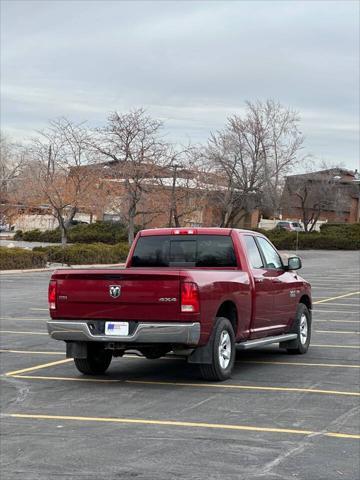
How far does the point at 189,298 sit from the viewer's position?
921 centimetres

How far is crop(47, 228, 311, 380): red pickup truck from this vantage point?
9258 mm

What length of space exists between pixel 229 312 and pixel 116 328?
162 cm

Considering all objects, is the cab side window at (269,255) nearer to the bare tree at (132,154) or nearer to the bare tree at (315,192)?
the bare tree at (132,154)

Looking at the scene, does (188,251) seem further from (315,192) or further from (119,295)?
(315,192)

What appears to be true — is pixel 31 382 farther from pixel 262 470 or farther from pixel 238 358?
pixel 262 470

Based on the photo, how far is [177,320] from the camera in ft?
30.3

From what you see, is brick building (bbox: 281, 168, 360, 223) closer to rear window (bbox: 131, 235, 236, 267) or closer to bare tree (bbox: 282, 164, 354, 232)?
bare tree (bbox: 282, 164, 354, 232)

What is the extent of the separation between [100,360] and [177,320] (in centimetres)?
180

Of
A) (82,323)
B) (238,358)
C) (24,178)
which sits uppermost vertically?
(24,178)

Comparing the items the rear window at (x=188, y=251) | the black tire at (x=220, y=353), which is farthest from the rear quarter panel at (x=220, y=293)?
the rear window at (x=188, y=251)

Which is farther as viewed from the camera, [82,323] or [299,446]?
[82,323]

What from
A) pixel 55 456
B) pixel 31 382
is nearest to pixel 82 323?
Result: pixel 31 382

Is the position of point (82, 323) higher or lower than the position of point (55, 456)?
higher

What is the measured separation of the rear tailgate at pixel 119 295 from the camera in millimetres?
9258
